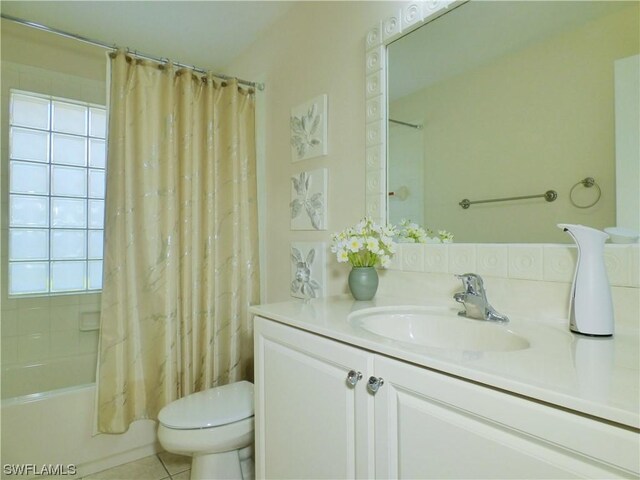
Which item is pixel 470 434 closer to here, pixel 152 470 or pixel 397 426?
pixel 397 426

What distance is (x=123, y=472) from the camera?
66.6 inches

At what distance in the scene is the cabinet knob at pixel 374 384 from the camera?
0.76 metres

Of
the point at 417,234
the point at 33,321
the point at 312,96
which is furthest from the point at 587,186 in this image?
the point at 33,321

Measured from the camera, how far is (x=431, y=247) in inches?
49.4

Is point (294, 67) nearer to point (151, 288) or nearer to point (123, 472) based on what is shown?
point (151, 288)

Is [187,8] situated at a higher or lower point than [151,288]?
higher

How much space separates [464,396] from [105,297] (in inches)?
63.1

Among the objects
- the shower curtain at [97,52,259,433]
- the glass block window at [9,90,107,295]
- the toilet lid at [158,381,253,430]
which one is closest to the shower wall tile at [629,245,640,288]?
the toilet lid at [158,381,253,430]

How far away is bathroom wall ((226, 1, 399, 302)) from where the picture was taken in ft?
5.05

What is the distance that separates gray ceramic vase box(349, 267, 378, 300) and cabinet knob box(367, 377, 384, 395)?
0.54 m

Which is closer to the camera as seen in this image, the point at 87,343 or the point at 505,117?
the point at 505,117

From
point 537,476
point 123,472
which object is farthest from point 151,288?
point 537,476

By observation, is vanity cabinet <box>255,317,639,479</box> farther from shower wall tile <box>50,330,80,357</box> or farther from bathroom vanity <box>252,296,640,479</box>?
shower wall tile <box>50,330,80,357</box>

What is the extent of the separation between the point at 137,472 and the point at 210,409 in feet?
2.26
